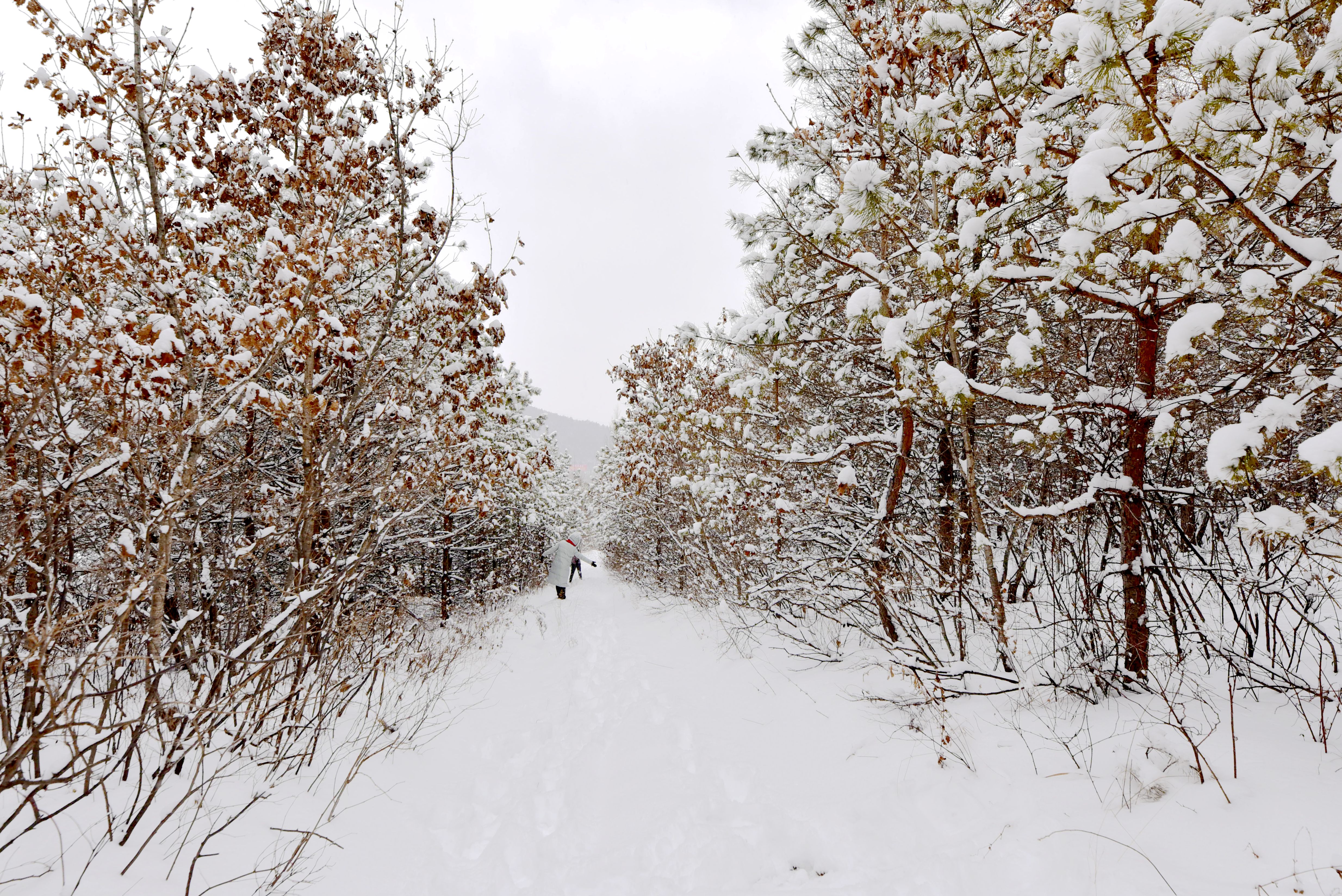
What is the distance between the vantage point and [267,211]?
17.3ft

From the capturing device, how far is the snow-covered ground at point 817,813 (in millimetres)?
2500

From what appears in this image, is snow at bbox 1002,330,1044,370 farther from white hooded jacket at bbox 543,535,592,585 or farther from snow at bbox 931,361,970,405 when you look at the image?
white hooded jacket at bbox 543,535,592,585

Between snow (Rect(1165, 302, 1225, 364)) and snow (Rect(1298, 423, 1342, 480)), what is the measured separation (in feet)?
2.57

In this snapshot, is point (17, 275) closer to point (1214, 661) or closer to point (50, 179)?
point (50, 179)

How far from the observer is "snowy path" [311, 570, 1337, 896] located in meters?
2.59

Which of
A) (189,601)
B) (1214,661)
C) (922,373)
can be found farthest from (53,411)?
(1214,661)

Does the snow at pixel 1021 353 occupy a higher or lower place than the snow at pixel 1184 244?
lower

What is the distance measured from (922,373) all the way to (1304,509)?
2694 millimetres

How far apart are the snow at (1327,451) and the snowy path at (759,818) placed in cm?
171

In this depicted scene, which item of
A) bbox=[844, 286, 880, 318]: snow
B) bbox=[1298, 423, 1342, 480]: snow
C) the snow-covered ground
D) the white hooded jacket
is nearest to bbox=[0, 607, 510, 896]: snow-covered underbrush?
the snow-covered ground

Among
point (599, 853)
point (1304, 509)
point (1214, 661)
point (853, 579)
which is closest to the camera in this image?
point (599, 853)

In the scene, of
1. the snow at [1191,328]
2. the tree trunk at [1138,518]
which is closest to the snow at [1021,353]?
the tree trunk at [1138,518]

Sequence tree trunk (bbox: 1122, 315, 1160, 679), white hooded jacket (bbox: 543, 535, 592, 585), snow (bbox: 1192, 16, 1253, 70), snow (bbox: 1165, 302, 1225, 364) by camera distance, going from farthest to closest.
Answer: white hooded jacket (bbox: 543, 535, 592, 585), tree trunk (bbox: 1122, 315, 1160, 679), snow (bbox: 1165, 302, 1225, 364), snow (bbox: 1192, 16, 1253, 70)

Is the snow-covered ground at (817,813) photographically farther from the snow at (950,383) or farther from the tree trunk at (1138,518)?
the snow at (950,383)
